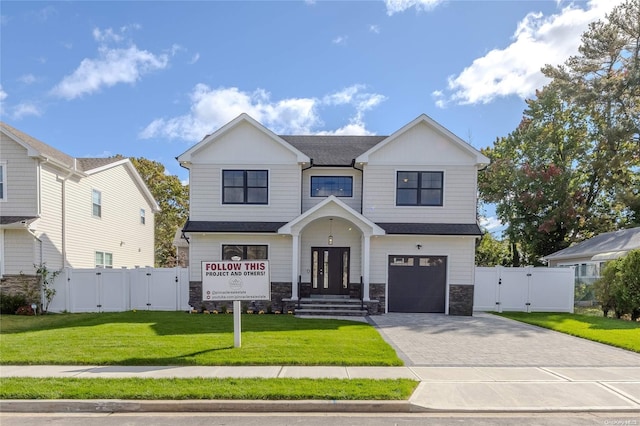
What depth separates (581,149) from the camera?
2284 centimetres

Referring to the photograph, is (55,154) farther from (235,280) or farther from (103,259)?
(235,280)

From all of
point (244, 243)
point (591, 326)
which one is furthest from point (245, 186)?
point (591, 326)

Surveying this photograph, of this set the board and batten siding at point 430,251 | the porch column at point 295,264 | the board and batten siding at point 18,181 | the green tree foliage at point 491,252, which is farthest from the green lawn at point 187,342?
the green tree foliage at point 491,252

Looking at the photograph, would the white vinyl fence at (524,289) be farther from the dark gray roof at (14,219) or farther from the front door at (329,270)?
the dark gray roof at (14,219)

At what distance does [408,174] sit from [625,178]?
63.5ft

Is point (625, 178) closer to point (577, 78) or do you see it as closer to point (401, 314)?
point (577, 78)

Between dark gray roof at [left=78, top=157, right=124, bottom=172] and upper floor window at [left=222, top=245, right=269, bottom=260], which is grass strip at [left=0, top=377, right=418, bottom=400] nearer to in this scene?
upper floor window at [left=222, top=245, right=269, bottom=260]

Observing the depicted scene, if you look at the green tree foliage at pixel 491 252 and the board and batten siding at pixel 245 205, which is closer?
the board and batten siding at pixel 245 205

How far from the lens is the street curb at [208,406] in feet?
16.3

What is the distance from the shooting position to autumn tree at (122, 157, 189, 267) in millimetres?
29391

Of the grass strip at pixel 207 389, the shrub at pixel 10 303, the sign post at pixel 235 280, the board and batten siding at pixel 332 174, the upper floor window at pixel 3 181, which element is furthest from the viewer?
the board and batten siding at pixel 332 174

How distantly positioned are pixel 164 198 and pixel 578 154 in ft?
106

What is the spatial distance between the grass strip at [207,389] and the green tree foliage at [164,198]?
84.1ft

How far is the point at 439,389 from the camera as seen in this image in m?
5.60
